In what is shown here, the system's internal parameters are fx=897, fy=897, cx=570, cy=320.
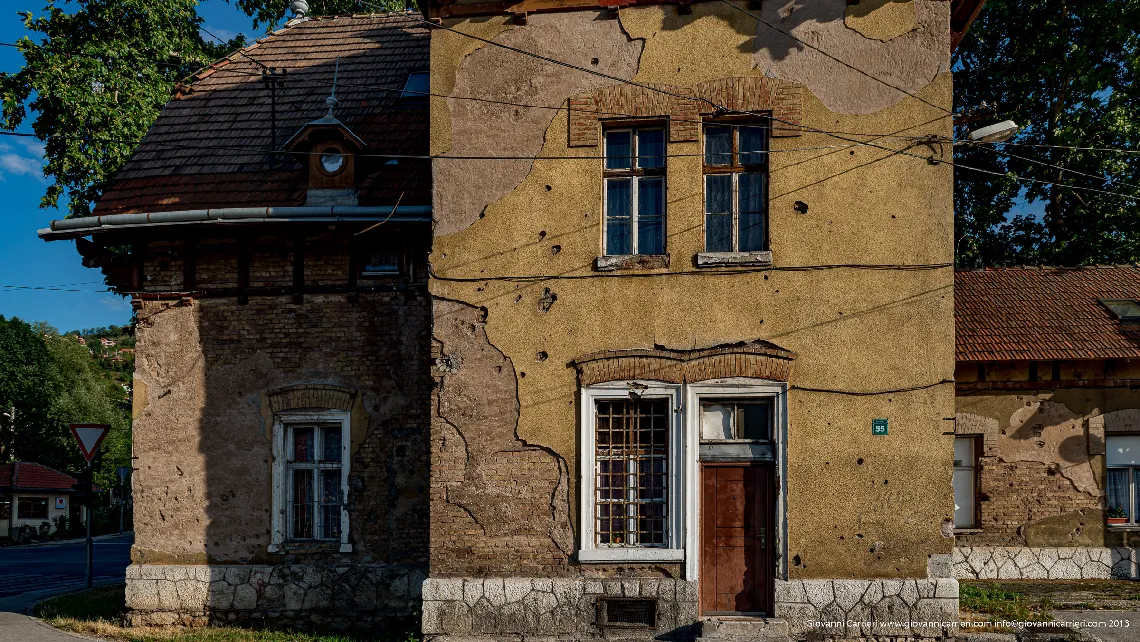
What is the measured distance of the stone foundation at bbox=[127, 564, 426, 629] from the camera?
11.2m

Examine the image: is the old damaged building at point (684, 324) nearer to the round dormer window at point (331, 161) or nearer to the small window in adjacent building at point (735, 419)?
the small window in adjacent building at point (735, 419)

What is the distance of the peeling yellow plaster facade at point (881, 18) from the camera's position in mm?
9797

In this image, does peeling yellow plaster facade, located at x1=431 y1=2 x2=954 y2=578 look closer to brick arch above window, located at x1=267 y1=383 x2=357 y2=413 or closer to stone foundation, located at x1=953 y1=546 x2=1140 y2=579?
brick arch above window, located at x1=267 y1=383 x2=357 y2=413

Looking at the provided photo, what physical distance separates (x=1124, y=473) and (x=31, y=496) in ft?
143

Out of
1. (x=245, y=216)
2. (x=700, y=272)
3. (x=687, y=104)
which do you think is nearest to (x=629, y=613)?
(x=700, y=272)

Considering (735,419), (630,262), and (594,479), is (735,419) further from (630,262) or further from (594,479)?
(630,262)

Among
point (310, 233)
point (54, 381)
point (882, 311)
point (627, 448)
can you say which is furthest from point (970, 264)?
point (54, 381)

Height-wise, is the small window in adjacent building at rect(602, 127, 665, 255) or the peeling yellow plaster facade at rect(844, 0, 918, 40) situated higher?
the peeling yellow plaster facade at rect(844, 0, 918, 40)

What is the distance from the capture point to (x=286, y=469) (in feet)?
38.7

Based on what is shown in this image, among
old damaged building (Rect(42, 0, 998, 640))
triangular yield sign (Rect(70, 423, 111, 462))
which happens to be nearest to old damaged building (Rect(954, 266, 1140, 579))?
old damaged building (Rect(42, 0, 998, 640))

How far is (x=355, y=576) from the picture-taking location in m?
11.3

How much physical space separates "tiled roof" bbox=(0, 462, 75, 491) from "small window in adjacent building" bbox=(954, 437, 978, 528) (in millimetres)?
39317

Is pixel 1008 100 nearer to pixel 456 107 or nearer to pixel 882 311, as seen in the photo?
pixel 882 311

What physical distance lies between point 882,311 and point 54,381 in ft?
148
